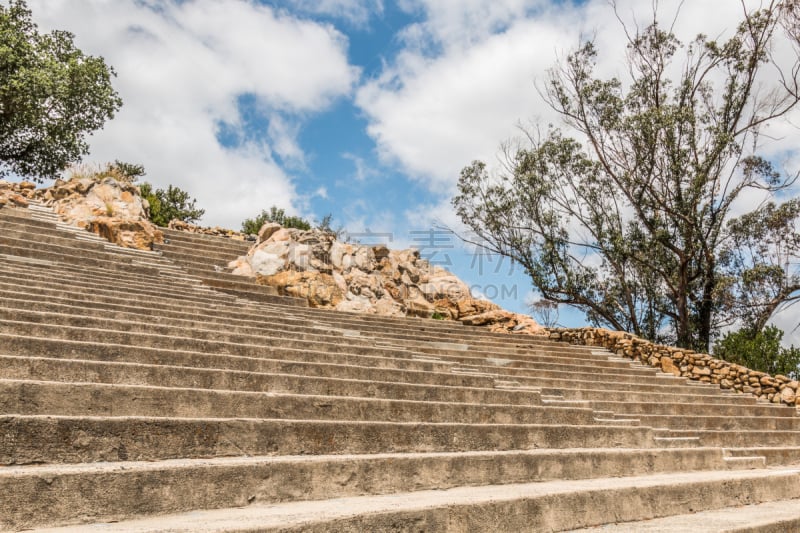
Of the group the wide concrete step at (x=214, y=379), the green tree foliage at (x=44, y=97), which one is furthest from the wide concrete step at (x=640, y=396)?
the green tree foliage at (x=44, y=97)

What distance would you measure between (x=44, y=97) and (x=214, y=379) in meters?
18.6

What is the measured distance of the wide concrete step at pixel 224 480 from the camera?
2.14m

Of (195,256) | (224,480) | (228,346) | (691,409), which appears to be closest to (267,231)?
(195,256)

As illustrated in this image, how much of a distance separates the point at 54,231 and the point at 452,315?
9017mm

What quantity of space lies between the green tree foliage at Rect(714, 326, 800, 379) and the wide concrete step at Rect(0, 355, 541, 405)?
10.9 m

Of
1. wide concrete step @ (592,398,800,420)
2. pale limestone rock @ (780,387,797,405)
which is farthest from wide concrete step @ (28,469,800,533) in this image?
pale limestone rock @ (780,387,797,405)

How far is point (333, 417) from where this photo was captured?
386cm

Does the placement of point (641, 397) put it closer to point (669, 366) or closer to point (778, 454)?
point (778, 454)

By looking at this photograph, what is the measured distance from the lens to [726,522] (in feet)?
12.1

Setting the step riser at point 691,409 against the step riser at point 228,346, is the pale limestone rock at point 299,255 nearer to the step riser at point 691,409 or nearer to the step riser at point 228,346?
the step riser at point 228,346

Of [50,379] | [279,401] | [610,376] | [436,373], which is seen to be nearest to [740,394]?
[610,376]

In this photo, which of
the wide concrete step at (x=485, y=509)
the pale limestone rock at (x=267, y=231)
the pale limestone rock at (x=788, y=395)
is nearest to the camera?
the wide concrete step at (x=485, y=509)

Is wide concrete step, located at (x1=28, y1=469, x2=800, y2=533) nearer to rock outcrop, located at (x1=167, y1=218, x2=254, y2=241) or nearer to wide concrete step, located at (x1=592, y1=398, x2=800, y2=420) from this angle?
wide concrete step, located at (x1=592, y1=398, x2=800, y2=420)

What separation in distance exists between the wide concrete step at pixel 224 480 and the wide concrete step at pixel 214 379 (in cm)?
99
